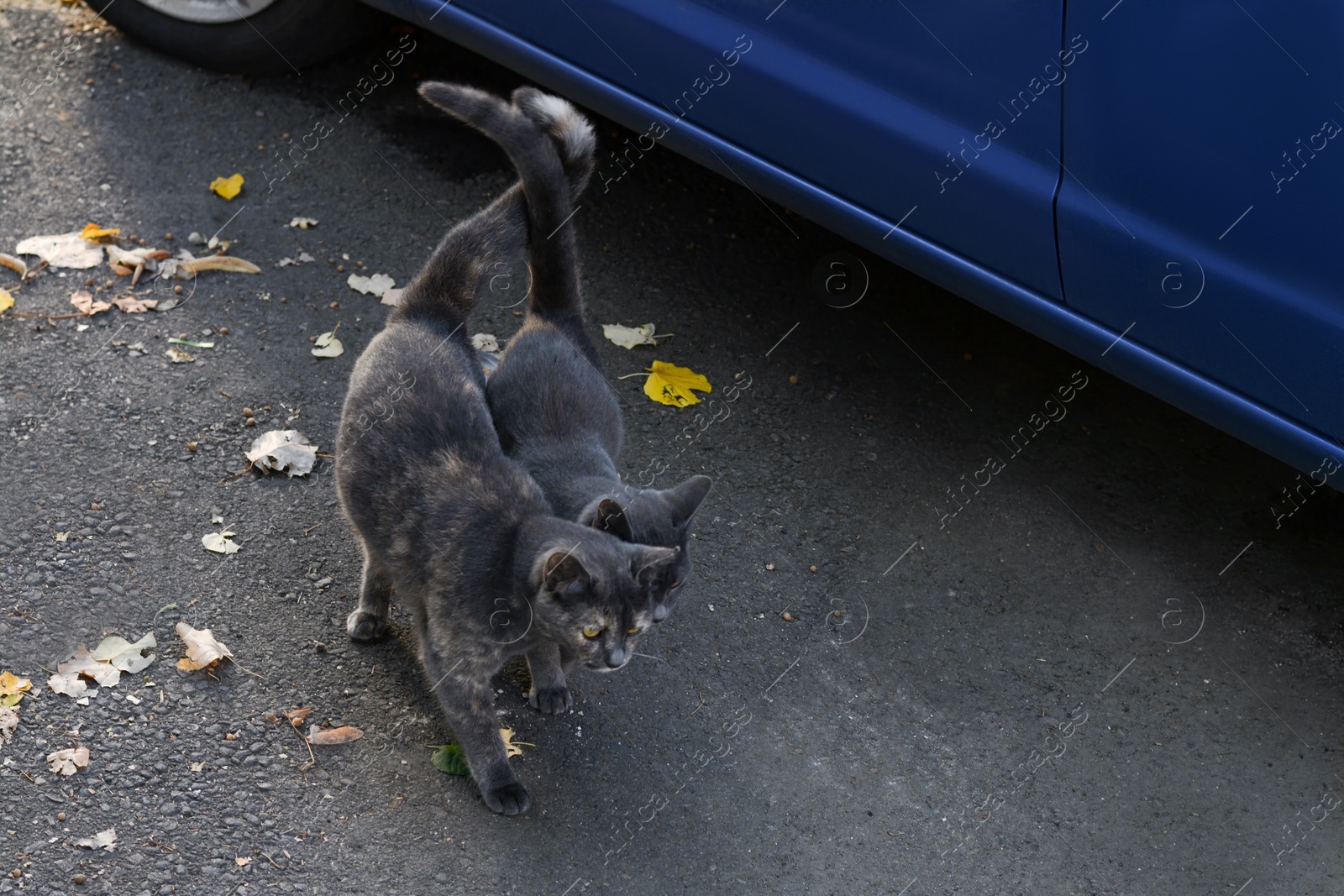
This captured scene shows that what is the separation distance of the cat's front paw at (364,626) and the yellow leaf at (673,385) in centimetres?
135

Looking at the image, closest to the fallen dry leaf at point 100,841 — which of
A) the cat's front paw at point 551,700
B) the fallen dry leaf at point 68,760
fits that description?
the fallen dry leaf at point 68,760

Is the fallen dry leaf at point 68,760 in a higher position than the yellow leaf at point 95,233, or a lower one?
lower

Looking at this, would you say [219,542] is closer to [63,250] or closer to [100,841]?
[100,841]

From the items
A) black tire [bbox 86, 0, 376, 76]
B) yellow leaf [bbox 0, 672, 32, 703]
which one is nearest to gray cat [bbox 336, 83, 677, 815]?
yellow leaf [bbox 0, 672, 32, 703]

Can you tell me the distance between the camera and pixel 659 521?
115 inches

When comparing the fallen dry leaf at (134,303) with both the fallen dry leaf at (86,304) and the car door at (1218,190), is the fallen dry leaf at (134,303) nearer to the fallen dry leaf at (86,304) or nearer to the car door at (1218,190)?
the fallen dry leaf at (86,304)

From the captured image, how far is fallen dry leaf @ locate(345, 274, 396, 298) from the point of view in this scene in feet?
14.7

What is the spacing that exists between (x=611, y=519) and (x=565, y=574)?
0.70 feet

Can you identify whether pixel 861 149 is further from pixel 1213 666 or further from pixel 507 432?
pixel 1213 666

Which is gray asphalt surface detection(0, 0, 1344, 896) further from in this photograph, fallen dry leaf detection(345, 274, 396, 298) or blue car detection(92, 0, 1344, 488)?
blue car detection(92, 0, 1344, 488)

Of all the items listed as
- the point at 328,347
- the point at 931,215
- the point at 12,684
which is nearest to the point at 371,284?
the point at 328,347

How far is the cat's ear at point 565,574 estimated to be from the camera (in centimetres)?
264

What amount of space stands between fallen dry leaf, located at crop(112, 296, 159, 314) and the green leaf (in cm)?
218

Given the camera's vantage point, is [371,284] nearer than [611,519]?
No
